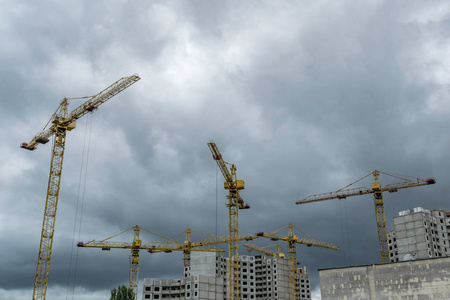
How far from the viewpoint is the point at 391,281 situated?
8719 cm

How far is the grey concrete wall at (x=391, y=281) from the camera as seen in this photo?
3270 inches

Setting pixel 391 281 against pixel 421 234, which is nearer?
pixel 391 281

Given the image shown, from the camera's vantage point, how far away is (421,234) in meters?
164

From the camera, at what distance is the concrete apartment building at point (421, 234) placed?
16288 cm

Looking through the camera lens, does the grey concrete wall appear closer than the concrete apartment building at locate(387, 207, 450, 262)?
→ Yes

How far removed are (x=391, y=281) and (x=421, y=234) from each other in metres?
85.1

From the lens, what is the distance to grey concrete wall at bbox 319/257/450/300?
273 ft

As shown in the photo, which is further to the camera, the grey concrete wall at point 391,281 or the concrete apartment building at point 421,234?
the concrete apartment building at point 421,234

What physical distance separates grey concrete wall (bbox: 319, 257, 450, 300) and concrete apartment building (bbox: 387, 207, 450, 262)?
7469cm

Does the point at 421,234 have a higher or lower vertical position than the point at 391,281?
higher

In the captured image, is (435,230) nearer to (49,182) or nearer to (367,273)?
(367,273)

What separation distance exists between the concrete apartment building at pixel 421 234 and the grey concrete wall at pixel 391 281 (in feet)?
245

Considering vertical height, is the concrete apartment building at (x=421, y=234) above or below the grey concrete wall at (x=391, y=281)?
above

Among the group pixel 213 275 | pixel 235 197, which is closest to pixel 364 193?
pixel 235 197
